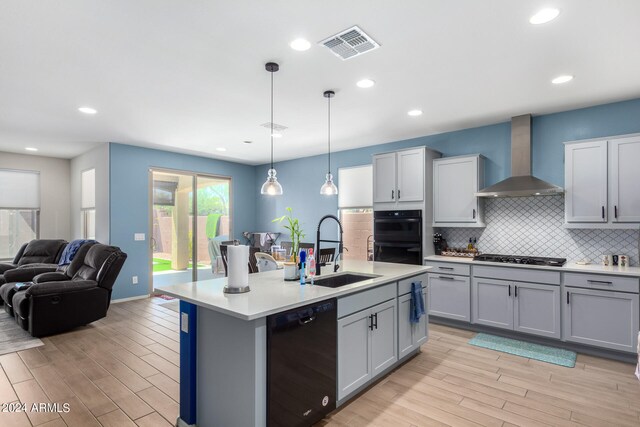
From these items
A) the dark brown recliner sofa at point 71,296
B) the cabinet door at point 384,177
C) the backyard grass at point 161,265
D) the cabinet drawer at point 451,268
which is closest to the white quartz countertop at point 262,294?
the cabinet drawer at point 451,268

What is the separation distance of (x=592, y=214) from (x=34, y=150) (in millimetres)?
9099

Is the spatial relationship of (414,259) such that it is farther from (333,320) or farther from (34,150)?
(34,150)

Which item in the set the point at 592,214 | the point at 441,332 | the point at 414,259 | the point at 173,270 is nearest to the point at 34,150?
the point at 173,270

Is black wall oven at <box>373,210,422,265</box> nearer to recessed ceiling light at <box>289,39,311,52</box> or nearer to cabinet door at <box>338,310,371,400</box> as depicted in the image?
cabinet door at <box>338,310,371,400</box>

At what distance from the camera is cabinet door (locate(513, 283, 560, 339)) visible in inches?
143

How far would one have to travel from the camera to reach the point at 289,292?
2.37 metres

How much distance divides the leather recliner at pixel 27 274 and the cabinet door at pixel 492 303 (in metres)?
5.53

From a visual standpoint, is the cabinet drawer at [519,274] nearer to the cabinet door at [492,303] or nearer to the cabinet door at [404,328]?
the cabinet door at [492,303]

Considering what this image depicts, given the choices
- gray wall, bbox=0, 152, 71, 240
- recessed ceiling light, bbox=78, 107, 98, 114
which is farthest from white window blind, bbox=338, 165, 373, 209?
gray wall, bbox=0, 152, 71, 240

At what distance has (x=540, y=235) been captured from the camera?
423cm

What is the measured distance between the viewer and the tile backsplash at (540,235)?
379 cm

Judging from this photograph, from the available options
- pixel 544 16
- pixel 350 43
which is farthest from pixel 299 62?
pixel 544 16

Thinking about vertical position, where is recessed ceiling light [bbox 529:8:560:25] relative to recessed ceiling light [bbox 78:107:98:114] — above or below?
above

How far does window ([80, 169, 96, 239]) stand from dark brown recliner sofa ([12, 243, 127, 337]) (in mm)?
1873
